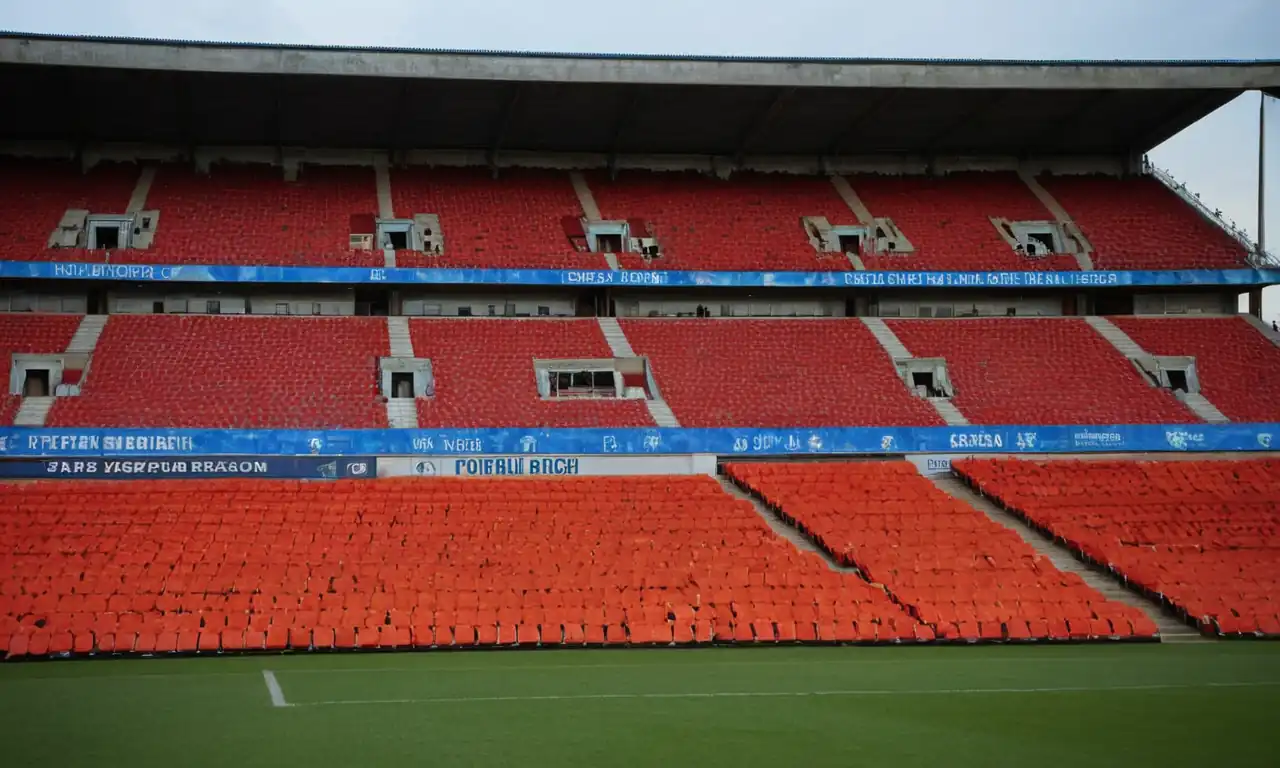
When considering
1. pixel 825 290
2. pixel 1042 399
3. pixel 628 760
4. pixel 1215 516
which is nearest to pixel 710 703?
pixel 628 760

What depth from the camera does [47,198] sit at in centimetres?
3547

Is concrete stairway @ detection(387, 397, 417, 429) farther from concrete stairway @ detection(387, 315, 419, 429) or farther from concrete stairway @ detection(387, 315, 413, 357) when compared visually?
concrete stairway @ detection(387, 315, 413, 357)

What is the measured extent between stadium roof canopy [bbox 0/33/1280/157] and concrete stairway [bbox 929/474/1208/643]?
40.3ft

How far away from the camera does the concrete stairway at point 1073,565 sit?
2133 centimetres

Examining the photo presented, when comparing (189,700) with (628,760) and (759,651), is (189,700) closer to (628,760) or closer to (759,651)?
(628,760)

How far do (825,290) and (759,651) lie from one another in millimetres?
20153

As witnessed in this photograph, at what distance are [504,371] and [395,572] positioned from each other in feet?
38.5

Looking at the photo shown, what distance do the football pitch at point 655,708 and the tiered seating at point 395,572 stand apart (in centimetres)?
70

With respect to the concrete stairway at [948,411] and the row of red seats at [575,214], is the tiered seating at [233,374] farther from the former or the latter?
the concrete stairway at [948,411]

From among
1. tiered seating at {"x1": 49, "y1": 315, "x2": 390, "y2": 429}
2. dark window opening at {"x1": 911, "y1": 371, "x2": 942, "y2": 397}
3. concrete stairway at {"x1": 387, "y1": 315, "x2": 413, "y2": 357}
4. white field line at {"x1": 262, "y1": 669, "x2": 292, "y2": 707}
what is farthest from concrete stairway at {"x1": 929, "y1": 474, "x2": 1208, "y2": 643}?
white field line at {"x1": 262, "y1": 669, "x2": 292, "y2": 707}

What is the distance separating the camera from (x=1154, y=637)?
20.8 m

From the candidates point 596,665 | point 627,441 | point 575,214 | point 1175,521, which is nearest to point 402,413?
point 627,441

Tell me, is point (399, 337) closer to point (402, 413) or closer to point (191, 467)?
point (402, 413)

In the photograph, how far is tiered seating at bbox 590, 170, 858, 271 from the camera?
36656 mm
